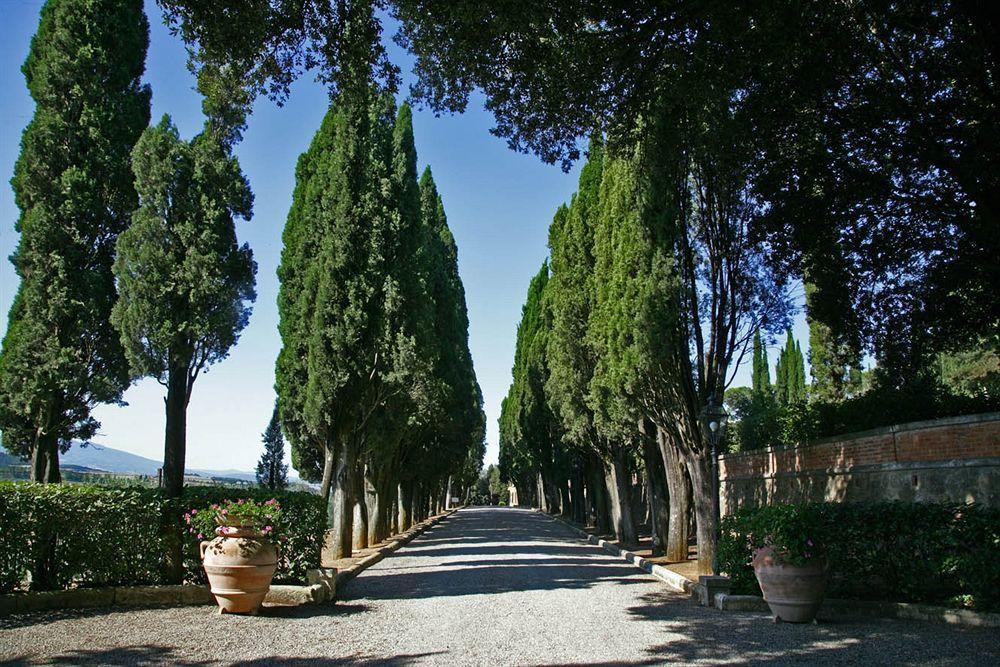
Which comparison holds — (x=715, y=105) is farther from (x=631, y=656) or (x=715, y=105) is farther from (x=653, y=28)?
(x=631, y=656)

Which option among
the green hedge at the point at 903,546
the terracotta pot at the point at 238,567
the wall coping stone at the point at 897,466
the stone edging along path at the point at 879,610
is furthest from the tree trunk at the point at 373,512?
the green hedge at the point at 903,546

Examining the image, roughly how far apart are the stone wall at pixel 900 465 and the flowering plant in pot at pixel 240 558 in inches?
324

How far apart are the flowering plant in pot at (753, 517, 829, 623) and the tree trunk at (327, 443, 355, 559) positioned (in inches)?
385

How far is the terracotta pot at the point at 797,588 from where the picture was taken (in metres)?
8.32

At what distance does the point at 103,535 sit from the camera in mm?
9305

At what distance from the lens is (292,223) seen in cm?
1936

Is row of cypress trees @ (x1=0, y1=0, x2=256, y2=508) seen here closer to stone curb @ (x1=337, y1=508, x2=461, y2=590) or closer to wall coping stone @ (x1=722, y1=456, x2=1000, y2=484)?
stone curb @ (x1=337, y1=508, x2=461, y2=590)

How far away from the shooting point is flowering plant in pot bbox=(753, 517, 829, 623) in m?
8.33

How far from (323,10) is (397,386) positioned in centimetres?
942

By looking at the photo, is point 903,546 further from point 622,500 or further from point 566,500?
point 566,500

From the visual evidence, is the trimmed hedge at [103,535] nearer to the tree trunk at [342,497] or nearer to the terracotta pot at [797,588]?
the tree trunk at [342,497]

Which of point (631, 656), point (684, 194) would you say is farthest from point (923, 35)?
point (631, 656)

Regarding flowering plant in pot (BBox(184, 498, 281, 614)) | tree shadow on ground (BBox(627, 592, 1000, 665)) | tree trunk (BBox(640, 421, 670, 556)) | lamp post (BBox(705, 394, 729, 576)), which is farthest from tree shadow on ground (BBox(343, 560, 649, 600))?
tree shadow on ground (BBox(627, 592, 1000, 665))

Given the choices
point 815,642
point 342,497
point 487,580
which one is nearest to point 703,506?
point 487,580
